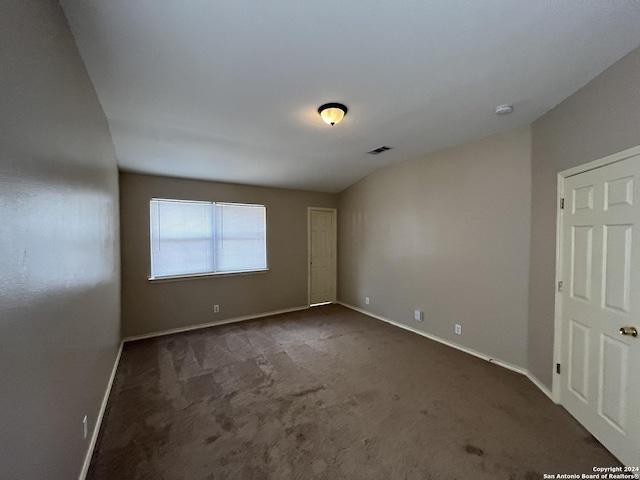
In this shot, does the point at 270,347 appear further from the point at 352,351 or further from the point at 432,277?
the point at 432,277

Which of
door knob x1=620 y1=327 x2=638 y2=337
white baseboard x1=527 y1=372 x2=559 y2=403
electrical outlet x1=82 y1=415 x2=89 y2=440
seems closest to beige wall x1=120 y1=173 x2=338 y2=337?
electrical outlet x1=82 y1=415 x2=89 y2=440

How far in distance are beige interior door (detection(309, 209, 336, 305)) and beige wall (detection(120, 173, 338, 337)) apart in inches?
7.8

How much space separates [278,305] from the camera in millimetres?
5246

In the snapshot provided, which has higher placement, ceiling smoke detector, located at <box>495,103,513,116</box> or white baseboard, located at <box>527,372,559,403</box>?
ceiling smoke detector, located at <box>495,103,513,116</box>

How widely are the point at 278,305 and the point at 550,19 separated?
501cm

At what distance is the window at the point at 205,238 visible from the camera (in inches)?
162

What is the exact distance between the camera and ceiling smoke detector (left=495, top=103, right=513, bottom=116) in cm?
245

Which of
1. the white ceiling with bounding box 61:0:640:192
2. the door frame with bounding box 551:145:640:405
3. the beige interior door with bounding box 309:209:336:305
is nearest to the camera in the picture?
the white ceiling with bounding box 61:0:640:192

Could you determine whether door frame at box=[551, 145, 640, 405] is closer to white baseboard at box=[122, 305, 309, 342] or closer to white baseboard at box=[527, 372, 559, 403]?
white baseboard at box=[527, 372, 559, 403]

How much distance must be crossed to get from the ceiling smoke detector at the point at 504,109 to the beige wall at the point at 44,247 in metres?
3.19

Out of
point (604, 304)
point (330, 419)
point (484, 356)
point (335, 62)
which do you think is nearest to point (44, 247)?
point (335, 62)

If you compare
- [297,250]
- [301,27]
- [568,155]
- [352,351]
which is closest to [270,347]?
[352,351]

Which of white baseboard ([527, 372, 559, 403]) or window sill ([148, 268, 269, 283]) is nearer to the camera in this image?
white baseboard ([527, 372, 559, 403])

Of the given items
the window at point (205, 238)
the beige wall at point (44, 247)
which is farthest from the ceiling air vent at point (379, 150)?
the beige wall at point (44, 247)
